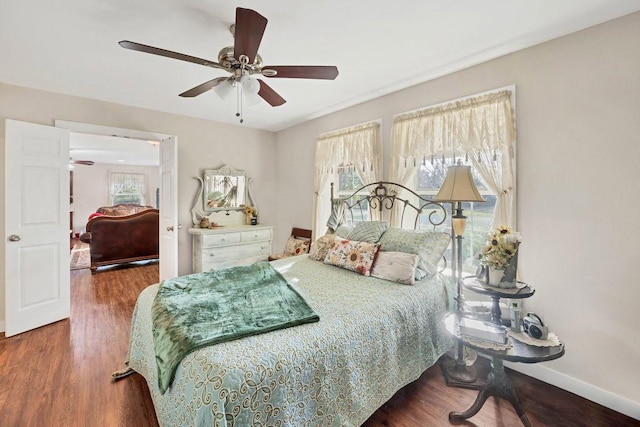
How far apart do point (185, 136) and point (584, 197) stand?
4.50 metres

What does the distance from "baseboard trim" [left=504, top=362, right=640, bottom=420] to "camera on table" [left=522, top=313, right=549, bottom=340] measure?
0.71m

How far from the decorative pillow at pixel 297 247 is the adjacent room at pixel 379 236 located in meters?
1.10

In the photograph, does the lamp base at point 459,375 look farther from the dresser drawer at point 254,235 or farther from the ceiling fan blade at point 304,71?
the dresser drawer at point 254,235

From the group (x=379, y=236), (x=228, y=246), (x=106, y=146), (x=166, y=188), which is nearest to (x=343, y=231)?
(x=379, y=236)

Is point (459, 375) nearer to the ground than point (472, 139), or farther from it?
nearer to the ground

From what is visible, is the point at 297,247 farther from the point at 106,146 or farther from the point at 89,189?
the point at 89,189

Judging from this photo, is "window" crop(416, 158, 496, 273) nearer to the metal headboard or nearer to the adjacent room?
the adjacent room

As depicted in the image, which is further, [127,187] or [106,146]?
[127,187]

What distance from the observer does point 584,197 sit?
1.96 meters

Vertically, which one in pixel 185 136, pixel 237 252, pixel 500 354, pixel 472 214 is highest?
pixel 185 136

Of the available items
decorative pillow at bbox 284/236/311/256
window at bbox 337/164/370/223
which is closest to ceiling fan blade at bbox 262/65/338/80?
window at bbox 337/164/370/223


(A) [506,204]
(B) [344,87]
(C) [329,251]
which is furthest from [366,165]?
(A) [506,204]

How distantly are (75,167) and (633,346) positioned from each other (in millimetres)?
11925

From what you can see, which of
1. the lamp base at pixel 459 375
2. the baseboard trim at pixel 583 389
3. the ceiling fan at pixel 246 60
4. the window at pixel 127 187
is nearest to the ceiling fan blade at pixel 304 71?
the ceiling fan at pixel 246 60
